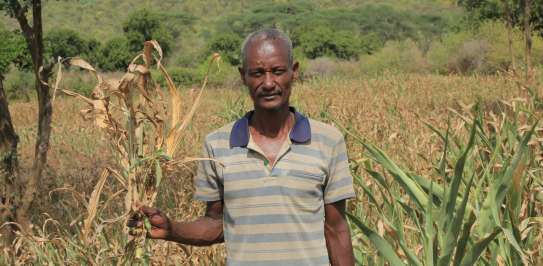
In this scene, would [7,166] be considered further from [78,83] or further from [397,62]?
[78,83]

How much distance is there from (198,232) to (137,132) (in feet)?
1.30

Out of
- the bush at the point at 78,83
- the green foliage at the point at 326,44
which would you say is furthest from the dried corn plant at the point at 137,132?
the green foliage at the point at 326,44

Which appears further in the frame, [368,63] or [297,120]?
[368,63]

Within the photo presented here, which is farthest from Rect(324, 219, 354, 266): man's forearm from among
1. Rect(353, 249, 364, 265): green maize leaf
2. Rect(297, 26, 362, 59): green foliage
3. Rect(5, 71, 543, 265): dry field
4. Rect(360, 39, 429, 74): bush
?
Rect(297, 26, 362, 59): green foliage

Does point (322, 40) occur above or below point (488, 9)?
below

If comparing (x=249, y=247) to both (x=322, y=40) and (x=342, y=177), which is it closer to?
(x=342, y=177)

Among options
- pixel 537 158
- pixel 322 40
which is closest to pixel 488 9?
pixel 322 40

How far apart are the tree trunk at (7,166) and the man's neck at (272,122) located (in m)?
2.40

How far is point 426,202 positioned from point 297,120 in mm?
401

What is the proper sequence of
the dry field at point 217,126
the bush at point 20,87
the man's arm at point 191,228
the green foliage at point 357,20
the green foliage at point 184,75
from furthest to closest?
1. the green foliage at point 357,20
2. the green foliage at point 184,75
3. the bush at point 20,87
4. the dry field at point 217,126
5. the man's arm at point 191,228

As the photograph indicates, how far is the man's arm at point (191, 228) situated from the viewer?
1610 millimetres

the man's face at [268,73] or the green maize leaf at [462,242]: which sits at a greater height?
the man's face at [268,73]

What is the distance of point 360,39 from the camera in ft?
155

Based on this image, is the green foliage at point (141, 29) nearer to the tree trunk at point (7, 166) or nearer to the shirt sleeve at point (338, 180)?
the tree trunk at point (7, 166)
